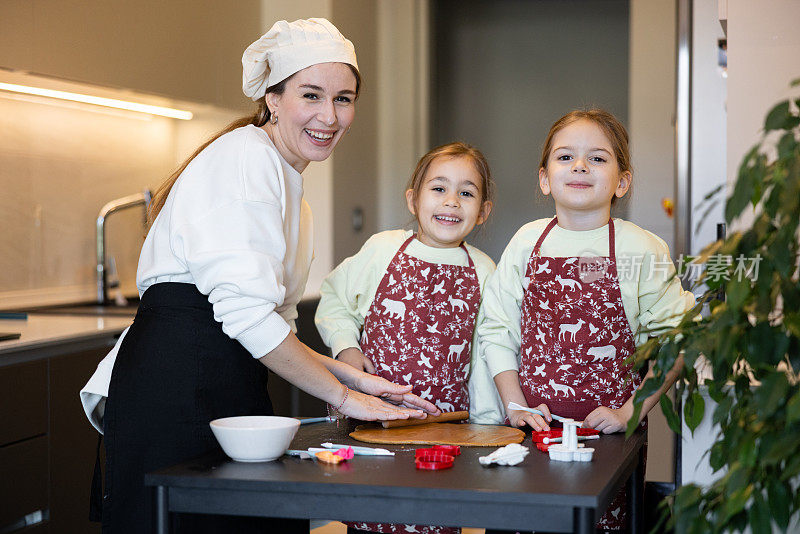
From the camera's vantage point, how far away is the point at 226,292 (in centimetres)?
129

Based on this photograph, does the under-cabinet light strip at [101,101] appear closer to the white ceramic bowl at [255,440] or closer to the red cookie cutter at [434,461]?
the white ceramic bowl at [255,440]

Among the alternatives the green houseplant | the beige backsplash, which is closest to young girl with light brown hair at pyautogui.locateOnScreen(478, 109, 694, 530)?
the green houseplant

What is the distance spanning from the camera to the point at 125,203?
3244 millimetres

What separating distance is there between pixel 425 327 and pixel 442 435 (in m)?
0.42

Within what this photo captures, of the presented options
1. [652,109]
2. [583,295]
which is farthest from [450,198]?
[652,109]

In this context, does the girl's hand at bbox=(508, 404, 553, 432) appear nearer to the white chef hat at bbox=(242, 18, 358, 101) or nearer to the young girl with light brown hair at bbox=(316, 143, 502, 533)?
the young girl with light brown hair at bbox=(316, 143, 502, 533)

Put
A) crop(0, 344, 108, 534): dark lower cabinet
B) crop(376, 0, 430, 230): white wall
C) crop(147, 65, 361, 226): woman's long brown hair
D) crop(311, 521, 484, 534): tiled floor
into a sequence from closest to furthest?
crop(147, 65, 361, 226): woman's long brown hair, crop(0, 344, 108, 534): dark lower cabinet, crop(311, 521, 484, 534): tiled floor, crop(376, 0, 430, 230): white wall

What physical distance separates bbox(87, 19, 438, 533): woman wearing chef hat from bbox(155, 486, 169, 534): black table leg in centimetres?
15

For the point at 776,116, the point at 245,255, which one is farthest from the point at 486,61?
the point at 776,116

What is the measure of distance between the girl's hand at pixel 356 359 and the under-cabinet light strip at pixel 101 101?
161 cm

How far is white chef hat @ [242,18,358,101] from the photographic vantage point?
4.85ft

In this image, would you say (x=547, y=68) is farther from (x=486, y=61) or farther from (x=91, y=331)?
(x=91, y=331)

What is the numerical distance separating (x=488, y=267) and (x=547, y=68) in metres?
3.17

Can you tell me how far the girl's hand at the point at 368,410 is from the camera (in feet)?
4.68
